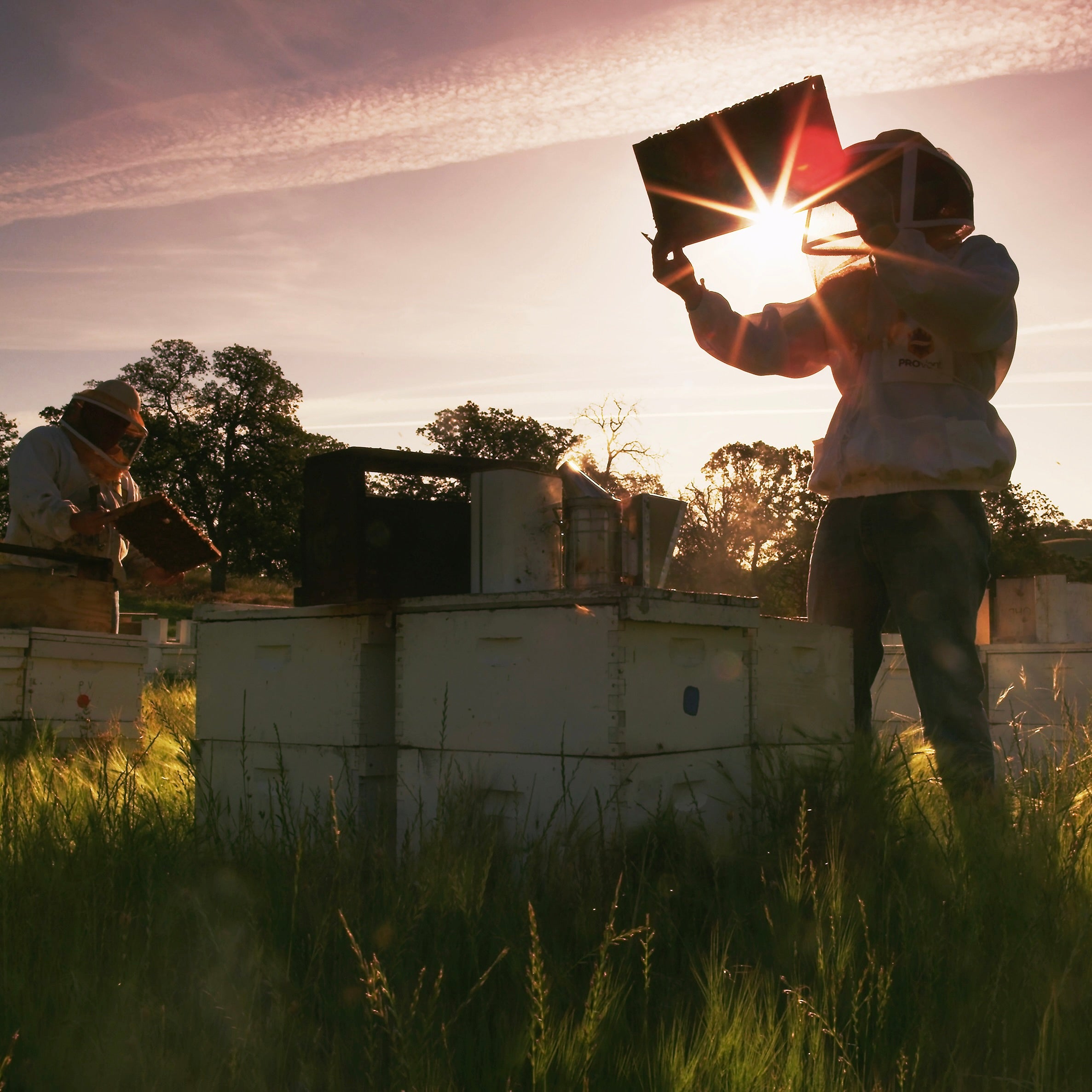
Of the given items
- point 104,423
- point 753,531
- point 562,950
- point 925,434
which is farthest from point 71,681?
point 753,531

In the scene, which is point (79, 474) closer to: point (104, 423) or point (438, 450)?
point (104, 423)

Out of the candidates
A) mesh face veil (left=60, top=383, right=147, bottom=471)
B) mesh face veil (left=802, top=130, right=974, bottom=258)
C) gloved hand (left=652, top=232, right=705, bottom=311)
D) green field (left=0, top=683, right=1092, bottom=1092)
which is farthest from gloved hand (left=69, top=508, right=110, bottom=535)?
mesh face veil (left=802, top=130, right=974, bottom=258)

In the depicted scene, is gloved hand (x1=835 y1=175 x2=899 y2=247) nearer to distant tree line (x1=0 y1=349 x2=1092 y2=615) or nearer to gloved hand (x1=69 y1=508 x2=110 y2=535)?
gloved hand (x1=69 y1=508 x2=110 y2=535)

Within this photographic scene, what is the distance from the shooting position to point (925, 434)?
327 centimetres

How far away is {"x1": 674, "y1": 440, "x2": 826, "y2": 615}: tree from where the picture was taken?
88.7 feet

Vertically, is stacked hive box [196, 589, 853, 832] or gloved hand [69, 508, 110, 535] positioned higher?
gloved hand [69, 508, 110, 535]

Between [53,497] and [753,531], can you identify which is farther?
[753,531]

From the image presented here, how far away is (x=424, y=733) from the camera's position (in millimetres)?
3107

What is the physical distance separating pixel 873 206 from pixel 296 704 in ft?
8.30

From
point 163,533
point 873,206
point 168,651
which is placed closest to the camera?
point 873,206

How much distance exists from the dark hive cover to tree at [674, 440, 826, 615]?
20.6m

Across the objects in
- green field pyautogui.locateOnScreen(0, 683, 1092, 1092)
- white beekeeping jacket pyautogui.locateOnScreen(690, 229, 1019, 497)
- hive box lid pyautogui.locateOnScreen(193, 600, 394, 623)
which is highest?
white beekeeping jacket pyautogui.locateOnScreen(690, 229, 1019, 497)

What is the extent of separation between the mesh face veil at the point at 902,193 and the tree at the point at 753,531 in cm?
2156

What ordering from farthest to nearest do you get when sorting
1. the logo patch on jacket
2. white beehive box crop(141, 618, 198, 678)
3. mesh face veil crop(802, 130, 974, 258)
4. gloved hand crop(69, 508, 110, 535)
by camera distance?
white beehive box crop(141, 618, 198, 678) < gloved hand crop(69, 508, 110, 535) < the logo patch on jacket < mesh face veil crop(802, 130, 974, 258)
